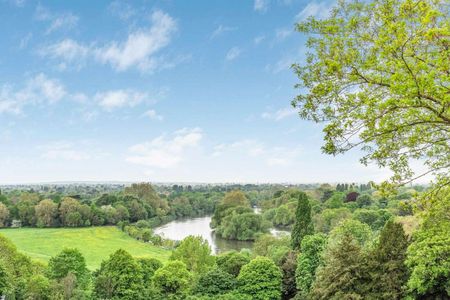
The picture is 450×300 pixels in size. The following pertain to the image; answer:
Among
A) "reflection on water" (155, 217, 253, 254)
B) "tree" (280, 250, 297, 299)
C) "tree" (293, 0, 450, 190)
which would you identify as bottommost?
"reflection on water" (155, 217, 253, 254)

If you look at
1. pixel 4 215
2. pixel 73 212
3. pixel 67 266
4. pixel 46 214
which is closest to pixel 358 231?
pixel 67 266

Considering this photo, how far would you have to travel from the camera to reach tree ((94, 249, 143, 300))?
2489 centimetres

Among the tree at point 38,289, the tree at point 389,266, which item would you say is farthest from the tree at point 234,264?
the tree at point 38,289

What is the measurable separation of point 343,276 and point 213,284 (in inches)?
364

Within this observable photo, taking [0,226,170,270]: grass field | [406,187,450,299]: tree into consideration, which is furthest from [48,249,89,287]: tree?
[406,187,450,299]: tree

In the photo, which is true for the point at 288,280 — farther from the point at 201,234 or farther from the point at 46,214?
the point at 46,214

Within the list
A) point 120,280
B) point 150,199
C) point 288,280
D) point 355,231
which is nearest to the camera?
point 120,280

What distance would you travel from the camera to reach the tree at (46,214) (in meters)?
75.9

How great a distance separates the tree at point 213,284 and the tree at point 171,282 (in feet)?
2.92

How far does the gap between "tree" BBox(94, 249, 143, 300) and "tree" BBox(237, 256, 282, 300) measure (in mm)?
6689

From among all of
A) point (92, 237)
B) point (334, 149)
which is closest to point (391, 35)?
point (334, 149)

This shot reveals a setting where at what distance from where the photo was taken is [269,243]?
42375mm

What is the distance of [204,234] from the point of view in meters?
72.5

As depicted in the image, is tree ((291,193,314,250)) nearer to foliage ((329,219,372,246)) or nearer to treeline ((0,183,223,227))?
foliage ((329,219,372,246))
